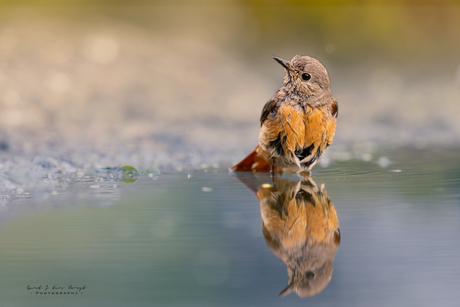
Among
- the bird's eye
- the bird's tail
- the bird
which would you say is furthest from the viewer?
the bird's tail

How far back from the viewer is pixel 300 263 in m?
1.96

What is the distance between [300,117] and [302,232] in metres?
1.64

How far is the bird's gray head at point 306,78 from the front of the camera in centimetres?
392

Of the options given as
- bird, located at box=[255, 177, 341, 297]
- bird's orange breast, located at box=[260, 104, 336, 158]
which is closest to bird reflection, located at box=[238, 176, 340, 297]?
bird, located at box=[255, 177, 341, 297]


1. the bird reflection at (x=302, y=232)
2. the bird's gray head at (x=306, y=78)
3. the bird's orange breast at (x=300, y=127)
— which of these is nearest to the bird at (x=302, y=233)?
the bird reflection at (x=302, y=232)

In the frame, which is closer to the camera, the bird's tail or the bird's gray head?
the bird's gray head

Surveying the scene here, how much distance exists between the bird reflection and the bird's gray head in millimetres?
769

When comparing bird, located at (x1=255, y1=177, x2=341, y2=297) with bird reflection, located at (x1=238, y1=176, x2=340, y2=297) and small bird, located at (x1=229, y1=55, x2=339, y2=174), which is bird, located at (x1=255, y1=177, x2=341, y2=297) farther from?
small bird, located at (x1=229, y1=55, x2=339, y2=174)

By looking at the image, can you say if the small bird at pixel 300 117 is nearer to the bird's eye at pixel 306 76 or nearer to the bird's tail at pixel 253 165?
the bird's eye at pixel 306 76

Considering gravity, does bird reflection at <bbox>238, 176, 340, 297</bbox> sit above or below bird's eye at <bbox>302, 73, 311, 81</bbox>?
below

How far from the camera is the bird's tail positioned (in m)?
4.41

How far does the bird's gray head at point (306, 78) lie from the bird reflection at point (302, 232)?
30.3 inches

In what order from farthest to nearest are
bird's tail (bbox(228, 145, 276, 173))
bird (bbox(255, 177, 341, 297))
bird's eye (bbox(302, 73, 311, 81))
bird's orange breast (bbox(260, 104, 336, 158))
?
bird's tail (bbox(228, 145, 276, 173)), bird's eye (bbox(302, 73, 311, 81)), bird's orange breast (bbox(260, 104, 336, 158)), bird (bbox(255, 177, 341, 297))

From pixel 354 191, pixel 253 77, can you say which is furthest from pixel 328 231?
pixel 253 77
